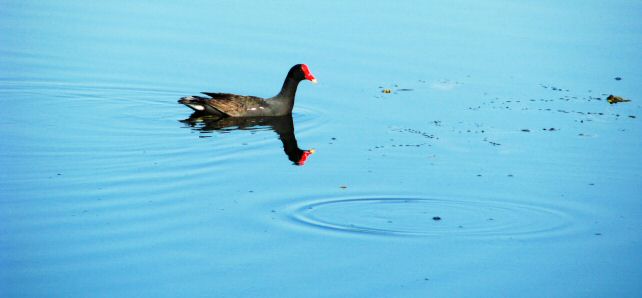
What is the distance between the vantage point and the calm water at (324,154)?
28.7 ft

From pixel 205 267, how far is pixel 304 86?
8827 mm

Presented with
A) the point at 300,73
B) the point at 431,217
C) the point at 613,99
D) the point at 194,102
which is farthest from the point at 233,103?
the point at 613,99

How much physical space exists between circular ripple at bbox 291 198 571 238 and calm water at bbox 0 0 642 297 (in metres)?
0.03

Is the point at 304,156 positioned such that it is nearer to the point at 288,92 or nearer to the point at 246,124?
the point at 246,124

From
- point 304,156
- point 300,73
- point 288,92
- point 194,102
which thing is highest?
point 300,73

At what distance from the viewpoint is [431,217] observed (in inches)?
401

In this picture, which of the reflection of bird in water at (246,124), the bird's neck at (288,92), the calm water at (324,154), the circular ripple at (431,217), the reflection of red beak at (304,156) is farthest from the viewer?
the bird's neck at (288,92)

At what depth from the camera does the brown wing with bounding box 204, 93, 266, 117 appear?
576 inches

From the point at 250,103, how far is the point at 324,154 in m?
2.51

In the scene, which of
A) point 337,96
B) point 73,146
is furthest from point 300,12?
point 73,146

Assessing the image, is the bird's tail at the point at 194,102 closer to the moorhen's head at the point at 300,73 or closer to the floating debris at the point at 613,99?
the moorhen's head at the point at 300,73

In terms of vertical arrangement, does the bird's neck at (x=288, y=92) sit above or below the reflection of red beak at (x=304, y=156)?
above

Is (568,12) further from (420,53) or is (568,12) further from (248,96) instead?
(248,96)

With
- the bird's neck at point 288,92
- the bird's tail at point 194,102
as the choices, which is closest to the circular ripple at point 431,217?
the bird's tail at point 194,102
